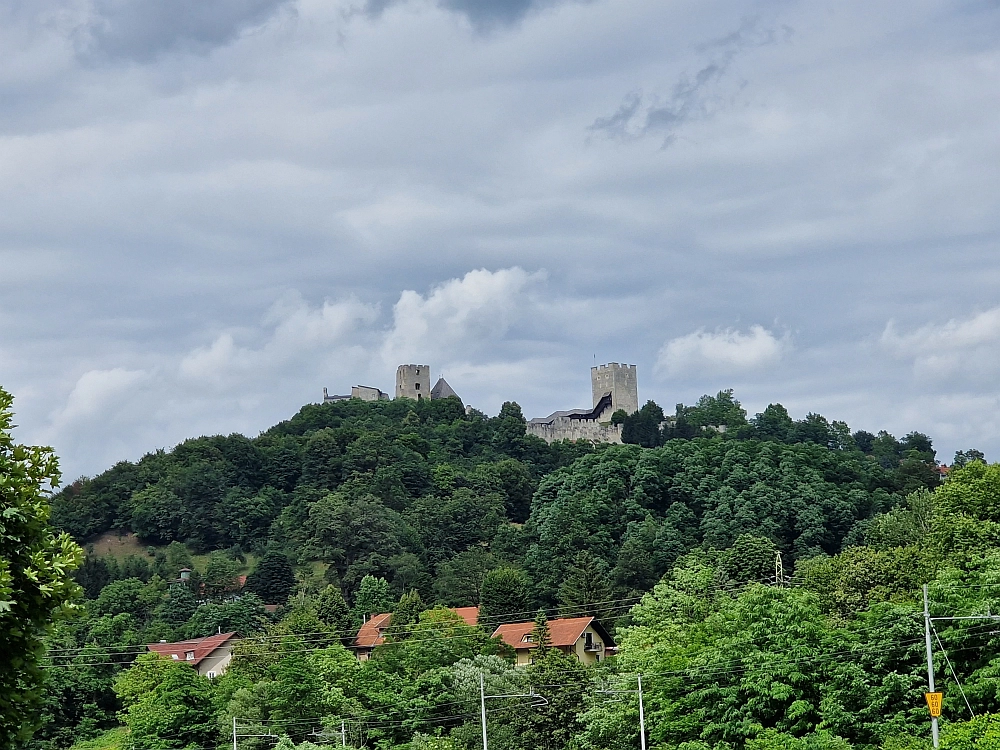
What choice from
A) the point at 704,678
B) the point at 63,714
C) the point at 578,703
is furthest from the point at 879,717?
the point at 63,714

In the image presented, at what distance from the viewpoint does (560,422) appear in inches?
6560

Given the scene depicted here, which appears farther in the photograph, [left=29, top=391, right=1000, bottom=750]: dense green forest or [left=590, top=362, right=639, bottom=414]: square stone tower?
[left=590, top=362, right=639, bottom=414]: square stone tower

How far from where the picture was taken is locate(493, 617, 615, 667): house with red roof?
69312 mm

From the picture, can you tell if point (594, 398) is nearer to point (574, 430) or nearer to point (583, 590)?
point (574, 430)

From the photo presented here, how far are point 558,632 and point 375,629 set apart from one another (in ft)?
47.1

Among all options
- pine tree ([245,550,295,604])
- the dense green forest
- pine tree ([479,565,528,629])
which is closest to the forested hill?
the dense green forest

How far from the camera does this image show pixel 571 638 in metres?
70.0

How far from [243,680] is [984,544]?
33657 mm

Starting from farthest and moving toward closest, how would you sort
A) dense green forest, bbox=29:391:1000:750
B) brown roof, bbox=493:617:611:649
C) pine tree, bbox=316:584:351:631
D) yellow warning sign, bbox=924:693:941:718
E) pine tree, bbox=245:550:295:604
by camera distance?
pine tree, bbox=245:550:295:604 < pine tree, bbox=316:584:351:631 < brown roof, bbox=493:617:611:649 < dense green forest, bbox=29:391:1000:750 < yellow warning sign, bbox=924:693:941:718

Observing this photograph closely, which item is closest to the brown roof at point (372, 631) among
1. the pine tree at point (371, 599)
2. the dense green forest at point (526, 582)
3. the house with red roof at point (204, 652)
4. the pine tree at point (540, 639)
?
the dense green forest at point (526, 582)

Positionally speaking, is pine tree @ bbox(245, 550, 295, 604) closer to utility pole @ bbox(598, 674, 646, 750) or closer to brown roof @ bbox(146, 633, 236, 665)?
brown roof @ bbox(146, 633, 236, 665)

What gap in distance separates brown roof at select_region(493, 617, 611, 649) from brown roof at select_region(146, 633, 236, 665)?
19201 millimetres

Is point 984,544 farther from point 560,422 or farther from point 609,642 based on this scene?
point 560,422

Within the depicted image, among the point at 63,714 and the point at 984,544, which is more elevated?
the point at 984,544
